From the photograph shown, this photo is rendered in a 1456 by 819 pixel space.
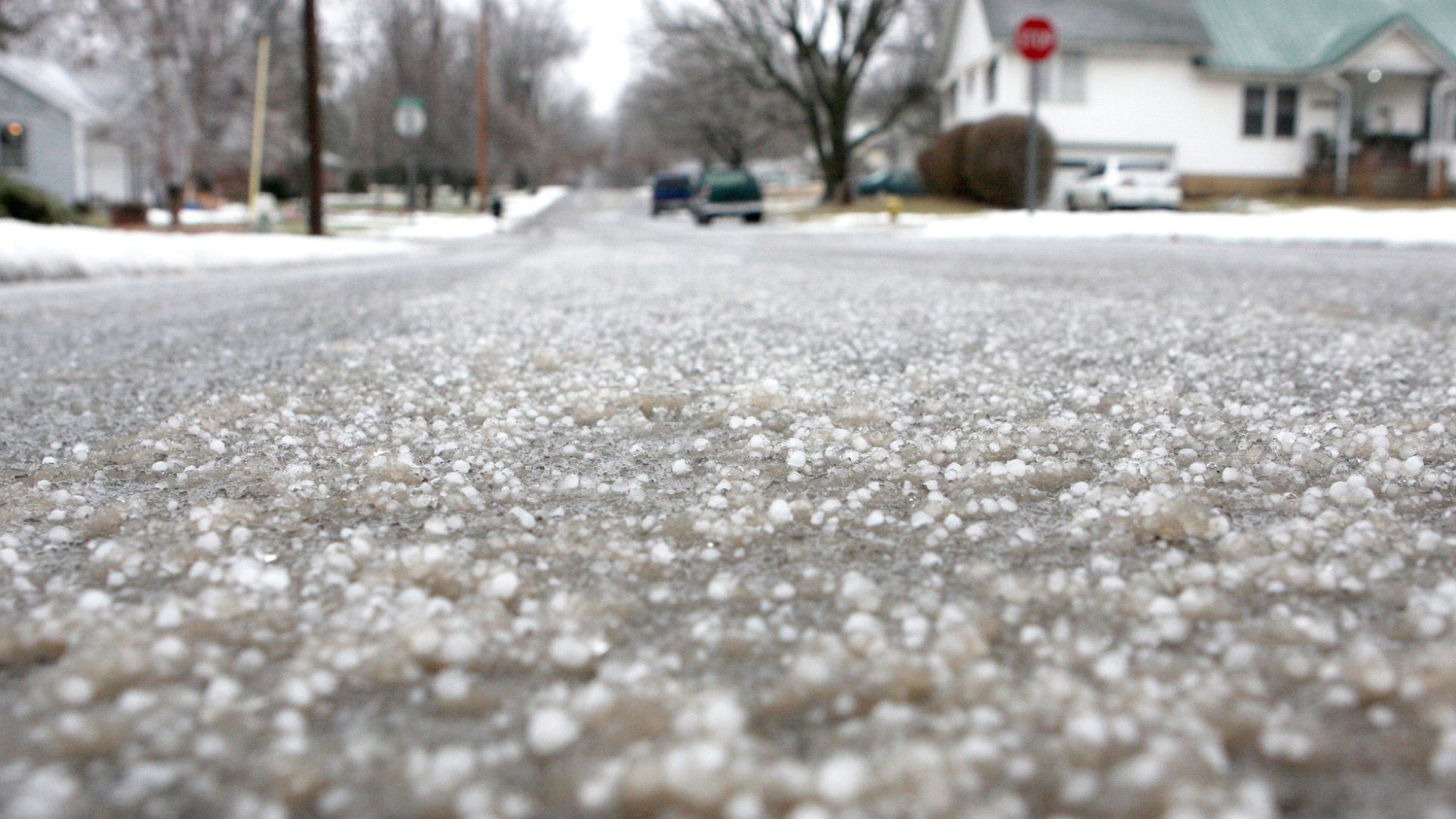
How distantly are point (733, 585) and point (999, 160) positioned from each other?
2543 centimetres

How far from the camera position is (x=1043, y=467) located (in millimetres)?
2420

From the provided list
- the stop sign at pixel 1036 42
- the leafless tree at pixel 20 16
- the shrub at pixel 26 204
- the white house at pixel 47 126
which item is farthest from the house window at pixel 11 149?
the stop sign at pixel 1036 42

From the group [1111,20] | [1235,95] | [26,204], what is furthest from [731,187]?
[26,204]

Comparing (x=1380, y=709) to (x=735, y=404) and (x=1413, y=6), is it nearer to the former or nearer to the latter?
(x=735, y=404)

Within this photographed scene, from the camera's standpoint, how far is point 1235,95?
1111 inches

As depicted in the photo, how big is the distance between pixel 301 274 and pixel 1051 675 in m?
9.10

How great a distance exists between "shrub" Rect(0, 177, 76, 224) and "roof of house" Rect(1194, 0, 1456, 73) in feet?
85.3

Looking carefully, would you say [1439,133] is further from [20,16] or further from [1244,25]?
[20,16]

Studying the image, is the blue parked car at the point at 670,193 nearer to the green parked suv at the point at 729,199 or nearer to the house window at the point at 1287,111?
the green parked suv at the point at 729,199

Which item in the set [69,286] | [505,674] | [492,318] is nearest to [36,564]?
[505,674]

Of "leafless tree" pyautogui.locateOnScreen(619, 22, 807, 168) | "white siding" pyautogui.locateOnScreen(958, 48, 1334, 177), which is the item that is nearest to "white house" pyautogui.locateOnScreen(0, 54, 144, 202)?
"leafless tree" pyautogui.locateOnScreen(619, 22, 807, 168)

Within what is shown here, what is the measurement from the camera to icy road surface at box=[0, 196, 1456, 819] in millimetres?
1196

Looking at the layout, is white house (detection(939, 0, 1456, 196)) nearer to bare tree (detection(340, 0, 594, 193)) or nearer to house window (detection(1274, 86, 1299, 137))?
house window (detection(1274, 86, 1299, 137))

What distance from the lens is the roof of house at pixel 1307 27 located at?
27.4m
